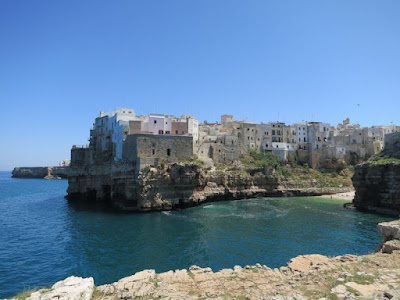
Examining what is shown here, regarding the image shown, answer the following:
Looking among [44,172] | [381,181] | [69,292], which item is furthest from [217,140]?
[44,172]

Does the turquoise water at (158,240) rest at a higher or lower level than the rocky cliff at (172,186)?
lower

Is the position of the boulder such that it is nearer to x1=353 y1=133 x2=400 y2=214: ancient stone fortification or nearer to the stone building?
the stone building

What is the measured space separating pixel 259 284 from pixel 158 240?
46.4 ft

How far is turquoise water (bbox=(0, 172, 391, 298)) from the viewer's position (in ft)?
56.5

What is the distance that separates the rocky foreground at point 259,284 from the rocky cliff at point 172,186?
26.0 meters

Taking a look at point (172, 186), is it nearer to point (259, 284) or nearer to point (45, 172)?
point (259, 284)

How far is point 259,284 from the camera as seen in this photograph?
34.6 ft

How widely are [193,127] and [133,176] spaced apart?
21.7 metres

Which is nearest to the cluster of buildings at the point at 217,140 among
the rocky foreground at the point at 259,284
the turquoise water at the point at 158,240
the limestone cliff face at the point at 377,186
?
the turquoise water at the point at 158,240

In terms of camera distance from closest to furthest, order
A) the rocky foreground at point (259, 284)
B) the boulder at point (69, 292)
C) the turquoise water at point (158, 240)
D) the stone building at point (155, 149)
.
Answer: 1. the boulder at point (69, 292)
2. the rocky foreground at point (259, 284)
3. the turquoise water at point (158, 240)
4. the stone building at point (155, 149)

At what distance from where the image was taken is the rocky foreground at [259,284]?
8352 millimetres

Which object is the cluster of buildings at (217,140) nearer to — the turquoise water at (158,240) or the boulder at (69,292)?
the turquoise water at (158,240)

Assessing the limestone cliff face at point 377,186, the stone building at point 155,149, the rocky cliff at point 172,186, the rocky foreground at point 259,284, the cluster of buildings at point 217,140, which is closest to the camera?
the rocky foreground at point 259,284

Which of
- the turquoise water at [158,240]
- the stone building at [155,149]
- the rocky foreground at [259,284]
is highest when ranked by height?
the stone building at [155,149]
